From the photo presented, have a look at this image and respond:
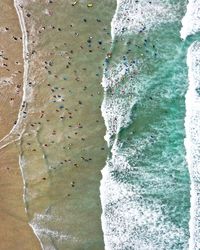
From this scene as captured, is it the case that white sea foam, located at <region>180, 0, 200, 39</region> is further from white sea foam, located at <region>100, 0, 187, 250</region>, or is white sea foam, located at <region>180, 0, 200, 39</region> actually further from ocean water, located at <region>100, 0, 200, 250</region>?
white sea foam, located at <region>100, 0, 187, 250</region>

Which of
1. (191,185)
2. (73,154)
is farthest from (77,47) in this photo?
(191,185)

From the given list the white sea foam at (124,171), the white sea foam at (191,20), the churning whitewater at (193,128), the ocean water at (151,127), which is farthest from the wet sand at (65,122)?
the churning whitewater at (193,128)

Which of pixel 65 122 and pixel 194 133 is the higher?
pixel 65 122

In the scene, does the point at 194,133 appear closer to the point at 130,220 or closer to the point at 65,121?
the point at 130,220

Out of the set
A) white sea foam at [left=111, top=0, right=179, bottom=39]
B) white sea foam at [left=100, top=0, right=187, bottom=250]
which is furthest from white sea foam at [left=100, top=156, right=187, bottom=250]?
white sea foam at [left=111, top=0, right=179, bottom=39]

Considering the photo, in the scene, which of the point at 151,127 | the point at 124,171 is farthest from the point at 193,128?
the point at 124,171

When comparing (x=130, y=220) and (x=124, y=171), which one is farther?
(x=124, y=171)

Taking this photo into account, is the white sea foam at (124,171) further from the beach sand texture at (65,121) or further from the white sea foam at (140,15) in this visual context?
the beach sand texture at (65,121)
